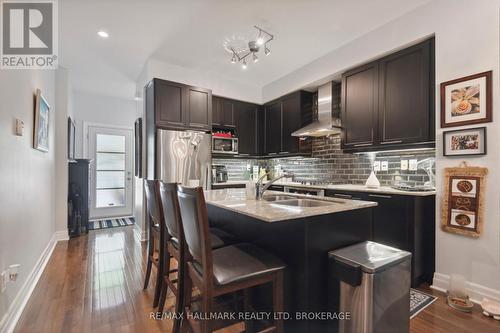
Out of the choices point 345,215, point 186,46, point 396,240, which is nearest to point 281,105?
point 186,46

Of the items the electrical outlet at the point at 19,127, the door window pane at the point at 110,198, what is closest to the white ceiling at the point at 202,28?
the electrical outlet at the point at 19,127

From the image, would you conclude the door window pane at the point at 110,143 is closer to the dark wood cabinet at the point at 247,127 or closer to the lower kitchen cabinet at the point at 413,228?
the dark wood cabinet at the point at 247,127

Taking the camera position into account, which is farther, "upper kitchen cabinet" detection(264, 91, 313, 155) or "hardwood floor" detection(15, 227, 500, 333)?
"upper kitchen cabinet" detection(264, 91, 313, 155)

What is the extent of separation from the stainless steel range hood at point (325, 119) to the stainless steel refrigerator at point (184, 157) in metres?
1.52

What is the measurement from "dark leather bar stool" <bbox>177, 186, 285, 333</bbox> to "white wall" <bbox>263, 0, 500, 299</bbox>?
192 centimetres

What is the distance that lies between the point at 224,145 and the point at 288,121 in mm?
1221

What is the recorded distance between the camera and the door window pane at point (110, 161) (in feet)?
17.7

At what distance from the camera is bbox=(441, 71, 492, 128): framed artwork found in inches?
80.0

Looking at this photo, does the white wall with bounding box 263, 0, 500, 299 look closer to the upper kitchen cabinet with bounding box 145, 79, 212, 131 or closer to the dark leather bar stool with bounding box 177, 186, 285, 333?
the dark leather bar stool with bounding box 177, 186, 285, 333

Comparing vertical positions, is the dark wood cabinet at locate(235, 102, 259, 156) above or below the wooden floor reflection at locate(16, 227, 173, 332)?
above

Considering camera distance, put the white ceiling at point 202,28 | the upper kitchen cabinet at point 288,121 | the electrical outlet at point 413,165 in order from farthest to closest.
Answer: the upper kitchen cabinet at point 288,121 < the electrical outlet at point 413,165 < the white ceiling at point 202,28

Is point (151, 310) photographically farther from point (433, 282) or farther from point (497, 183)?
point (497, 183)

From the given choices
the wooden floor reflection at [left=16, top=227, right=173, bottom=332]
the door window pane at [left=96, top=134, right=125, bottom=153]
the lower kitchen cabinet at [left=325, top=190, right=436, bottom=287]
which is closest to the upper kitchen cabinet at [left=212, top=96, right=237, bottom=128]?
the wooden floor reflection at [left=16, top=227, right=173, bottom=332]

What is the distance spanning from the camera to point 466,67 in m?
2.15
